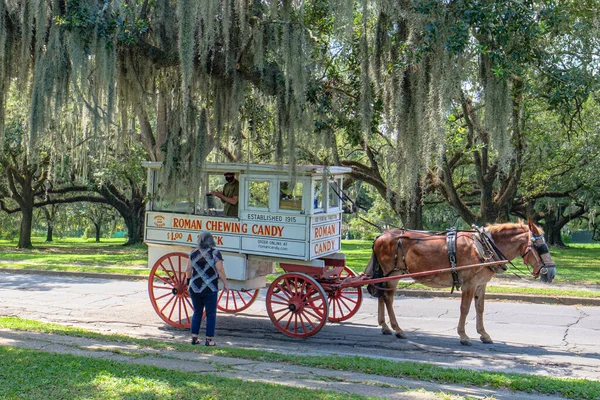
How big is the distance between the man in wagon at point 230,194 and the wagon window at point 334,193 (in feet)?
4.88

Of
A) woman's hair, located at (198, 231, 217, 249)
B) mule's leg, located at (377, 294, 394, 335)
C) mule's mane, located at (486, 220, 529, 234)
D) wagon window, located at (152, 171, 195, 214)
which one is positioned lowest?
mule's leg, located at (377, 294, 394, 335)

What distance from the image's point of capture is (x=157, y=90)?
495 inches

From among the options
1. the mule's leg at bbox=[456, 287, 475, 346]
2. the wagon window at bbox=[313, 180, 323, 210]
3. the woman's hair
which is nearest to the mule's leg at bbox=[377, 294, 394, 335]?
the mule's leg at bbox=[456, 287, 475, 346]

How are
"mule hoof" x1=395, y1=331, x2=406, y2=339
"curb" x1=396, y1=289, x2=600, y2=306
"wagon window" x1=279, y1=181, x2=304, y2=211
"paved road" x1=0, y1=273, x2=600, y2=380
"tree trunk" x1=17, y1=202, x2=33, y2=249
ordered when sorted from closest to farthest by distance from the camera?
"paved road" x1=0, y1=273, x2=600, y2=380
"mule hoof" x1=395, y1=331, x2=406, y2=339
"wagon window" x1=279, y1=181, x2=304, y2=211
"curb" x1=396, y1=289, x2=600, y2=306
"tree trunk" x1=17, y1=202, x2=33, y2=249

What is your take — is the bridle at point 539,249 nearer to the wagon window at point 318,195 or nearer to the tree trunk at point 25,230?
the wagon window at point 318,195

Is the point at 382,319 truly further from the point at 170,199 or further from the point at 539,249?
the point at 170,199

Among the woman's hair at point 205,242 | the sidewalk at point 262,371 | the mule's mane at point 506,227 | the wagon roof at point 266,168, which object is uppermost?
the wagon roof at point 266,168

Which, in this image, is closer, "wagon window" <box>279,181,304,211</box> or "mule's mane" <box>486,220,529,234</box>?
"mule's mane" <box>486,220,529,234</box>

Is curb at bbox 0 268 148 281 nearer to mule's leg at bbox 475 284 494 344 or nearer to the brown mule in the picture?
the brown mule

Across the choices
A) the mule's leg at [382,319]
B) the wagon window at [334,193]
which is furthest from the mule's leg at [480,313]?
the wagon window at [334,193]

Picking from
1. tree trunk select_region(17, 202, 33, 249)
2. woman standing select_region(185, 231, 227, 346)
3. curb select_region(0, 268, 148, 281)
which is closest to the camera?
woman standing select_region(185, 231, 227, 346)

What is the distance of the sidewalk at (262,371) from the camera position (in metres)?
5.81

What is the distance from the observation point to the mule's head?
8406 mm

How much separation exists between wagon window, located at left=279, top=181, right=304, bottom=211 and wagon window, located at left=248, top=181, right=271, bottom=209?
0.25 metres
